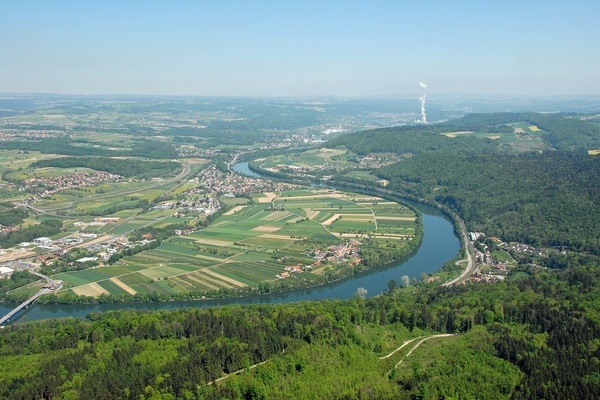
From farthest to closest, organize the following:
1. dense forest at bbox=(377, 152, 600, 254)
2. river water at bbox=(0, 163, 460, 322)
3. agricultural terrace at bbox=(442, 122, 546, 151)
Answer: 1. agricultural terrace at bbox=(442, 122, 546, 151)
2. dense forest at bbox=(377, 152, 600, 254)
3. river water at bbox=(0, 163, 460, 322)

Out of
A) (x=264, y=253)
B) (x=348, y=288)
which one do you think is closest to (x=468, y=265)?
(x=348, y=288)

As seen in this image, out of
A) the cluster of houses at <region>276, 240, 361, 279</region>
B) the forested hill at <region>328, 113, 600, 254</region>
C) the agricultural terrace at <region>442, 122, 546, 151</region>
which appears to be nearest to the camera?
the cluster of houses at <region>276, 240, 361, 279</region>

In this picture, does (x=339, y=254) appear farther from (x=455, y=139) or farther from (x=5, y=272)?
(x=455, y=139)

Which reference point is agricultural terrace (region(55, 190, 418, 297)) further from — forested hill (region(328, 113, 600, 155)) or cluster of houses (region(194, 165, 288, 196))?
forested hill (region(328, 113, 600, 155))

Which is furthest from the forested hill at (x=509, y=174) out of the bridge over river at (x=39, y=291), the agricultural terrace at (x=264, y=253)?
the bridge over river at (x=39, y=291)

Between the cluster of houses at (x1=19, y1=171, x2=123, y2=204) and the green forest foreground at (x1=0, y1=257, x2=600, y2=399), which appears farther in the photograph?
the cluster of houses at (x1=19, y1=171, x2=123, y2=204)

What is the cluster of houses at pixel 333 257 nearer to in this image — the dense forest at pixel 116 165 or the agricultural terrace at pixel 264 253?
the agricultural terrace at pixel 264 253

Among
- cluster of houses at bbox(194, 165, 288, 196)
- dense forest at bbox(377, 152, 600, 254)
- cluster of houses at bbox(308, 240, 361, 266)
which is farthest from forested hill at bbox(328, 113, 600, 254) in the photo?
cluster of houses at bbox(194, 165, 288, 196)
